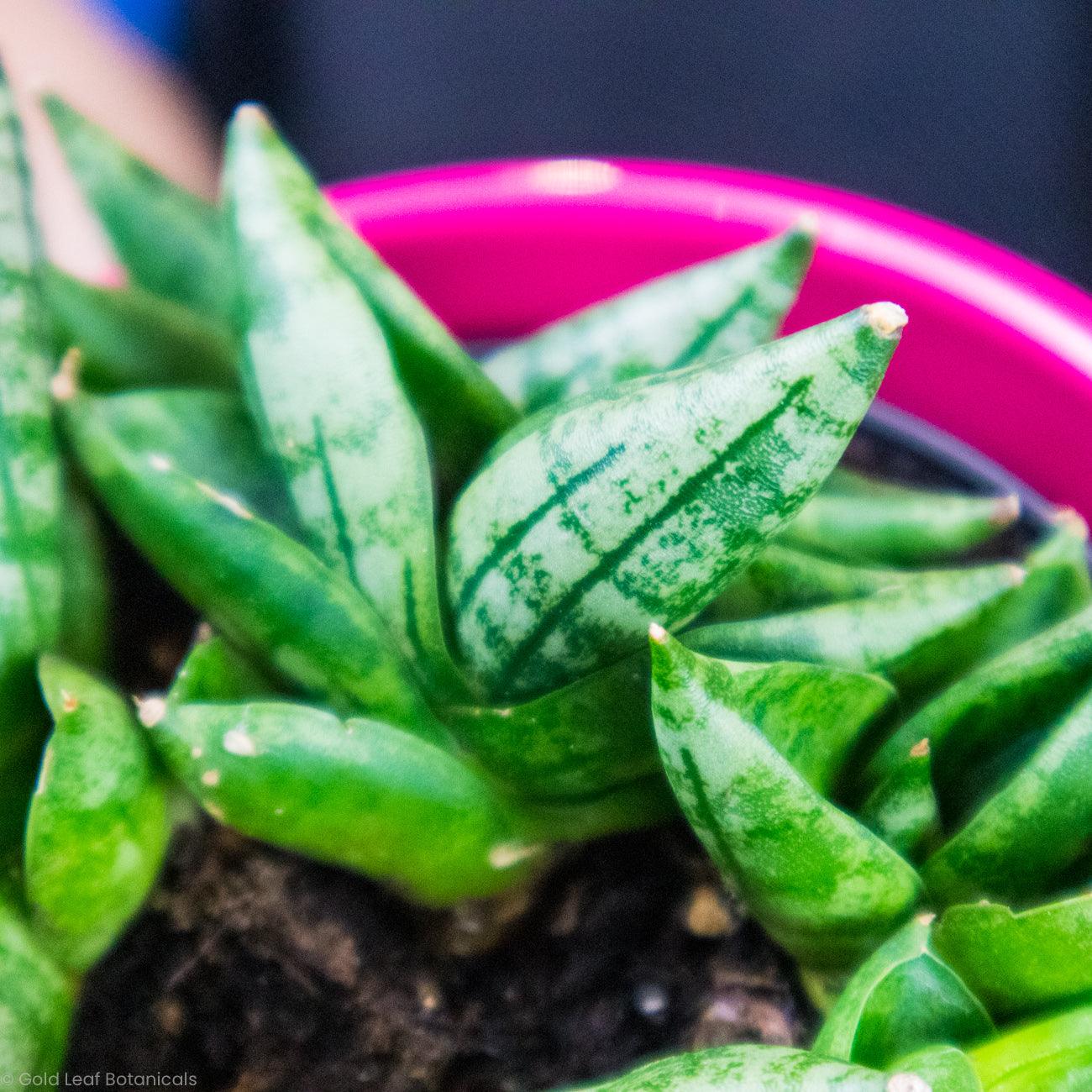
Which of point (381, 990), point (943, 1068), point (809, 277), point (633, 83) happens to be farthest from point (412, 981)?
point (633, 83)

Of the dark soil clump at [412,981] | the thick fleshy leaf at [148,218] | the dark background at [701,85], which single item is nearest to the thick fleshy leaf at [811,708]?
the dark soil clump at [412,981]

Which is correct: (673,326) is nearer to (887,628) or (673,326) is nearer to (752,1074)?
(887,628)

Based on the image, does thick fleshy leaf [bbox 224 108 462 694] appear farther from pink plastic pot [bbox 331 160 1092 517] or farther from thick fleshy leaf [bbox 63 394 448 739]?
pink plastic pot [bbox 331 160 1092 517]

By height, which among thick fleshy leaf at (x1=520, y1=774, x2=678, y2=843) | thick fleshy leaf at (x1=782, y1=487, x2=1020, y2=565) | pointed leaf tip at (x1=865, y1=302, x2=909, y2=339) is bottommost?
thick fleshy leaf at (x1=520, y1=774, x2=678, y2=843)

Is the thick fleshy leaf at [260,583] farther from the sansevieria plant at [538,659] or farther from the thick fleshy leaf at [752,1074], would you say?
the thick fleshy leaf at [752,1074]

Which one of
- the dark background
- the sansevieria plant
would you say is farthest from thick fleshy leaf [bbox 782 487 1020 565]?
the dark background

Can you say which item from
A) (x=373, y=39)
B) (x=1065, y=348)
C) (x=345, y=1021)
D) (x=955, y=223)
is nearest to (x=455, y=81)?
(x=373, y=39)

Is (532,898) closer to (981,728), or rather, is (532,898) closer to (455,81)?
(981,728)
